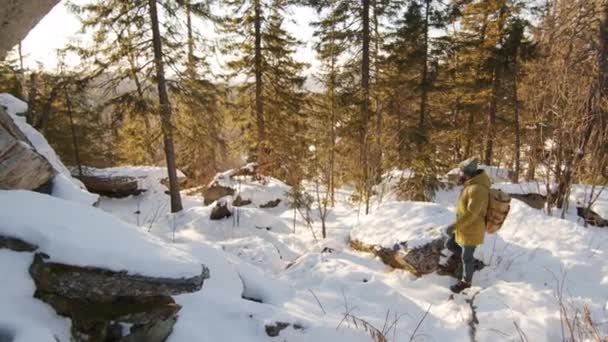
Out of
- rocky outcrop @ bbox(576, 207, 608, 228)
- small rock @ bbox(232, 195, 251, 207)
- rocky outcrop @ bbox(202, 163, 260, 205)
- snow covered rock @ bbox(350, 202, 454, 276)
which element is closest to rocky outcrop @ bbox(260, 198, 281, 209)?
small rock @ bbox(232, 195, 251, 207)

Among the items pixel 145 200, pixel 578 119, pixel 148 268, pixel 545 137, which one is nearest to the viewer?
pixel 148 268

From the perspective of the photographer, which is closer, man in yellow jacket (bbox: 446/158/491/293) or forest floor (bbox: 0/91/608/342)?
forest floor (bbox: 0/91/608/342)

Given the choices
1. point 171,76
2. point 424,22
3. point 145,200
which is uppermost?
point 424,22

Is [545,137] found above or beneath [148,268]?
above

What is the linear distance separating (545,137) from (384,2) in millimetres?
7464

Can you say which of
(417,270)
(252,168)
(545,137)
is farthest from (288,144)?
(417,270)

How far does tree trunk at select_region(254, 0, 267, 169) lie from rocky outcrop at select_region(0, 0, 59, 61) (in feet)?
33.1

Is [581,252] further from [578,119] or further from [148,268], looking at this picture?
[148,268]

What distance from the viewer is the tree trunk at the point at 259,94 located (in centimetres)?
1398

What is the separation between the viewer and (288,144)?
15.1 meters

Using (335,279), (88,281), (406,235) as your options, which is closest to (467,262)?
(406,235)

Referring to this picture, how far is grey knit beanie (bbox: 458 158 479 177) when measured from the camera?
4.53 meters

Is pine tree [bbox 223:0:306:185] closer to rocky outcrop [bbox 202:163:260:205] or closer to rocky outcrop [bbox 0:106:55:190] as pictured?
rocky outcrop [bbox 202:163:260:205]

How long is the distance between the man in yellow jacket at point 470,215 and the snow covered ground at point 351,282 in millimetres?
366
